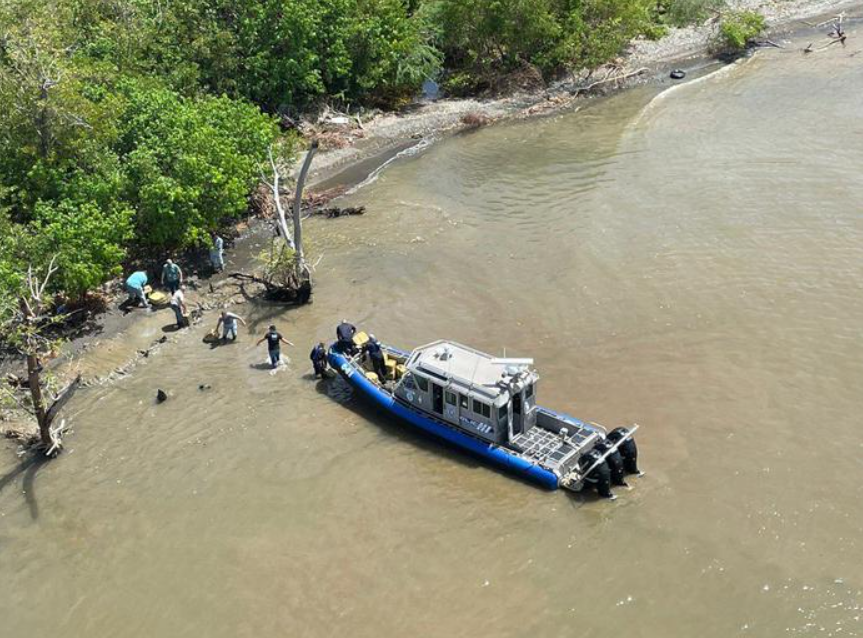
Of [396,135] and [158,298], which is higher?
[396,135]

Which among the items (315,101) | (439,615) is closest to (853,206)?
(439,615)

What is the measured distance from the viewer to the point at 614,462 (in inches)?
658

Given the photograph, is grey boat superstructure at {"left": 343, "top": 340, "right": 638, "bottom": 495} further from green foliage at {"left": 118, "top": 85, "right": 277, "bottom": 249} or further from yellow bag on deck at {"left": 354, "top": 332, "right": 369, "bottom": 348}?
green foliage at {"left": 118, "top": 85, "right": 277, "bottom": 249}

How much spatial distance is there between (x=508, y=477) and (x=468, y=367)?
2543mm

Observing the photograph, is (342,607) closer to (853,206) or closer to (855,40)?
(853,206)

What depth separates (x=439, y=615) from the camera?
14812mm

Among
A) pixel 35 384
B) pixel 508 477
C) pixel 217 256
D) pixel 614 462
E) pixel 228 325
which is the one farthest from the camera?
pixel 217 256

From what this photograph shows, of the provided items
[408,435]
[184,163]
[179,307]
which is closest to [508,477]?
[408,435]

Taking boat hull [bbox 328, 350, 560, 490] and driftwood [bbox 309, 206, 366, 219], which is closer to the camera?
boat hull [bbox 328, 350, 560, 490]

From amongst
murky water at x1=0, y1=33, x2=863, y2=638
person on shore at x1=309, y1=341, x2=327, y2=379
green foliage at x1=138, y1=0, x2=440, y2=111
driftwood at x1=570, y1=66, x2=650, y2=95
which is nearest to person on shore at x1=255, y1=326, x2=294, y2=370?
murky water at x1=0, y1=33, x2=863, y2=638

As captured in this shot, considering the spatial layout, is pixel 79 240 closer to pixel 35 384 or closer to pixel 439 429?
pixel 35 384

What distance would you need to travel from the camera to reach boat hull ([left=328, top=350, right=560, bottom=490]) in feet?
56.4

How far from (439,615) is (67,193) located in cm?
1809

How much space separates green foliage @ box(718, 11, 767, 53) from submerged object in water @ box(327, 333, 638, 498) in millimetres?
34443
